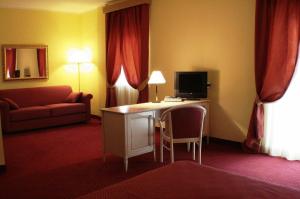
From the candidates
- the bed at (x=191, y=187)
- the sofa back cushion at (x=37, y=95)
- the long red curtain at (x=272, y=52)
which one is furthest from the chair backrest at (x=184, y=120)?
the sofa back cushion at (x=37, y=95)

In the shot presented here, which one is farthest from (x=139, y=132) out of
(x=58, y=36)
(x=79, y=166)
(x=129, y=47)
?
(x=58, y=36)

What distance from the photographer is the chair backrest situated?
372 cm

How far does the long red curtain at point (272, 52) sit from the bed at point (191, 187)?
2.43 metres

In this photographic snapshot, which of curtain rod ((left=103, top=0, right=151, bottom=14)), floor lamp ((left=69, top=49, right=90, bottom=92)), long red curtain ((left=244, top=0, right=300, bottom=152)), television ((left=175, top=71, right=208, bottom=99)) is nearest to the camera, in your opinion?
long red curtain ((left=244, top=0, right=300, bottom=152))

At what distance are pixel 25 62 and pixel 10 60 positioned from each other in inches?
12.5

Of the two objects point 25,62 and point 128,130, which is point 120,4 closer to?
point 25,62

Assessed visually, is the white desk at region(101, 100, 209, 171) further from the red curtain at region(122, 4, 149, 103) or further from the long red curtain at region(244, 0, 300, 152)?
the red curtain at region(122, 4, 149, 103)

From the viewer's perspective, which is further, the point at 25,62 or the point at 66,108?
the point at 25,62

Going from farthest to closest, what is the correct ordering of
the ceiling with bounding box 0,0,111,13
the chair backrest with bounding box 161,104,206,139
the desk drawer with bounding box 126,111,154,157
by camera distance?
1. the ceiling with bounding box 0,0,111,13
2. the desk drawer with bounding box 126,111,154,157
3. the chair backrest with bounding box 161,104,206,139

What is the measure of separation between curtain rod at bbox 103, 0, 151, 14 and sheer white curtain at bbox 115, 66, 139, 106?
1.25m

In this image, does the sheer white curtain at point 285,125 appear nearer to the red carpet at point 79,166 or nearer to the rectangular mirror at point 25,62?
the red carpet at point 79,166

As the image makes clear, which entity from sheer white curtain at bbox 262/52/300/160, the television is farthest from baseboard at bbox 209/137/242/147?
the television

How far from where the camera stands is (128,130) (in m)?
3.83

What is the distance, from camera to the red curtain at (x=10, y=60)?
22.3 ft
